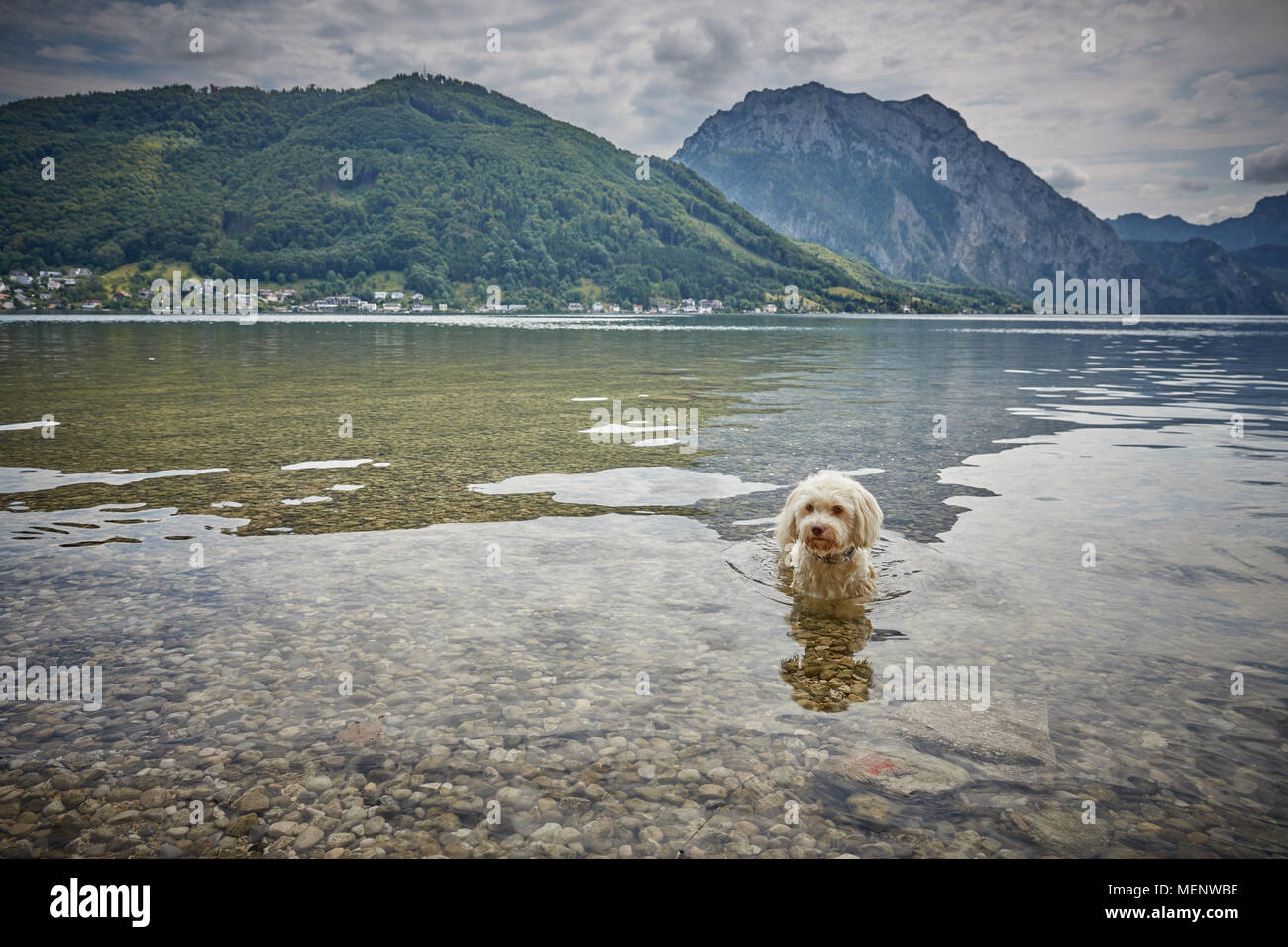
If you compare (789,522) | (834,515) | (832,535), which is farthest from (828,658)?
(789,522)

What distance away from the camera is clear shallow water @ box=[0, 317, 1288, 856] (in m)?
4.66

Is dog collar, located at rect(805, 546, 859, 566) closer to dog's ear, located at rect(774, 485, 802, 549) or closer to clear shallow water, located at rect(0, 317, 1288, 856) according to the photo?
dog's ear, located at rect(774, 485, 802, 549)

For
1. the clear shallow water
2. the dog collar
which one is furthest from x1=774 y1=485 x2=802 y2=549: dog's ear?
the clear shallow water

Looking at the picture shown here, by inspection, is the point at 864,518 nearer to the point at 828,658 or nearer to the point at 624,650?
the point at 828,658

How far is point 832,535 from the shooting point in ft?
27.0

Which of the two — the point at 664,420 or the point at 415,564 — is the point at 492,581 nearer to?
the point at 415,564

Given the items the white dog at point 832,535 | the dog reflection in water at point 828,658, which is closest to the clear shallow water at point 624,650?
the dog reflection in water at point 828,658

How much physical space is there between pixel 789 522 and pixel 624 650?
9.60ft

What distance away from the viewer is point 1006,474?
51.2ft

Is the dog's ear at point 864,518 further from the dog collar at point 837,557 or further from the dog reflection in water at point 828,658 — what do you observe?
the dog reflection in water at point 828,658

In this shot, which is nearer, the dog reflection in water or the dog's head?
the dog reflection in water

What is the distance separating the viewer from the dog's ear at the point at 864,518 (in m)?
8.49
